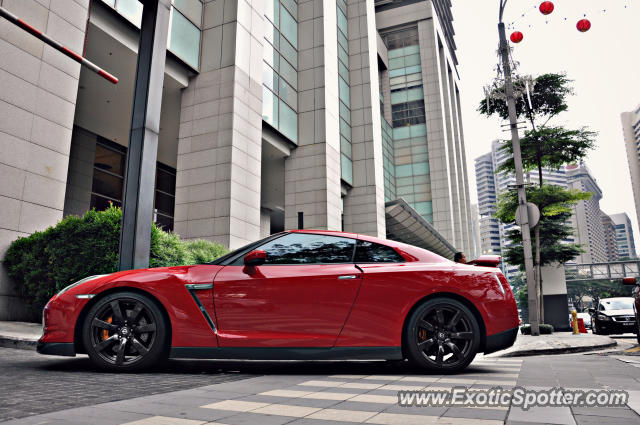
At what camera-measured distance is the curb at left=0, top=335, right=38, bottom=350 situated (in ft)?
19.1

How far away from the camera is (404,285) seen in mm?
3881

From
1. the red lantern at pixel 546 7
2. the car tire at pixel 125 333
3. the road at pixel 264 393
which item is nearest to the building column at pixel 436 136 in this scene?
the red lantern at pixel 546 7

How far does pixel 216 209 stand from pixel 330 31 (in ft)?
46.6

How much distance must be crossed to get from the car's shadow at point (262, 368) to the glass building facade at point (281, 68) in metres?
15.8

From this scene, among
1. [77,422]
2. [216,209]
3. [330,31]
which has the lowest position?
[77,422]

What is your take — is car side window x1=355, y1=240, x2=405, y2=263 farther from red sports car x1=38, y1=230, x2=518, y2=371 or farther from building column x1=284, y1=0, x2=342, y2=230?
building column x1=284, y1=0, x2=342, y2=230

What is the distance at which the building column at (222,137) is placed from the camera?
1521cm

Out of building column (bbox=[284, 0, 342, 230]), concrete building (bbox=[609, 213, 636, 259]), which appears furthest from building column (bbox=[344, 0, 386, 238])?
concrete building (bbox=[609, 213, 636, 259])

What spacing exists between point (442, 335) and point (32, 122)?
9864mm

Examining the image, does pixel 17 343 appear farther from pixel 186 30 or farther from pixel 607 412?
pixel 186 30

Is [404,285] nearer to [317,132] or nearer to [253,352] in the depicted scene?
[253,352]

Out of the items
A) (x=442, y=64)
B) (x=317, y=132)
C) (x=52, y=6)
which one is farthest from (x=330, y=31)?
(x=442, y=64)

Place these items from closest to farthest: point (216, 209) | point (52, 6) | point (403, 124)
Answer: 1. point (52, 6)
2. point (216, 209)
3. point (403, 124)

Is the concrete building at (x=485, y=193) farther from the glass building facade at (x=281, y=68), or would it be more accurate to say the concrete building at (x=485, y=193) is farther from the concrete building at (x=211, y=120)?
the glass building facade at (x=281, y=68)
